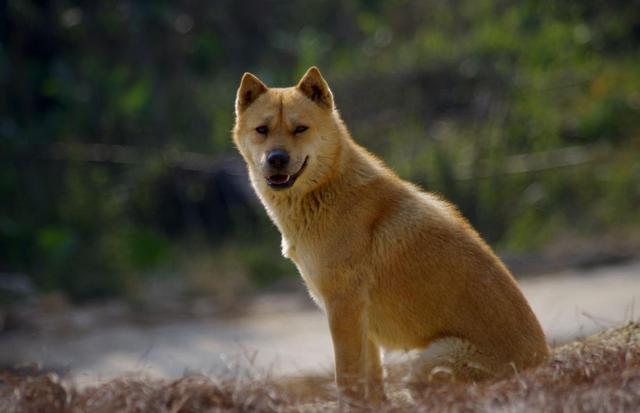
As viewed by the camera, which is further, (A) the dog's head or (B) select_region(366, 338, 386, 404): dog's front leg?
(A) the dog's head

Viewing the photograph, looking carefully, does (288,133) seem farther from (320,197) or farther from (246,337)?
(246,337)

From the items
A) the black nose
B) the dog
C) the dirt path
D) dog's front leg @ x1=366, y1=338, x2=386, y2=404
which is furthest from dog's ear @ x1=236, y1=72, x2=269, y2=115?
the dirt path

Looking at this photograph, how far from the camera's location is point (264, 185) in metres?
5.43

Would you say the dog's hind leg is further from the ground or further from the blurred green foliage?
the blurred green foliage

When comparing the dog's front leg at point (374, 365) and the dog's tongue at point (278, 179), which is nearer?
the dog's front leg at point (374, 365)

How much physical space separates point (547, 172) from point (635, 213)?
44.0 inches

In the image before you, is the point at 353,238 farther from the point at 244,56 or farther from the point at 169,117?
the point at 244,56

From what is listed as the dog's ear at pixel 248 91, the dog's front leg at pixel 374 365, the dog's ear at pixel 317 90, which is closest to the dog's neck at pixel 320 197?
the dog's ear at pixel 317 90

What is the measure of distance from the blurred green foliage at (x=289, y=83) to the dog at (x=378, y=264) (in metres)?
5.30

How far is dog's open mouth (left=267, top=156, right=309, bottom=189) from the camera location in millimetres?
5262

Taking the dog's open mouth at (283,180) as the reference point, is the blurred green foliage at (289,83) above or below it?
above

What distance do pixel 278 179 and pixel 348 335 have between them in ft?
3.02

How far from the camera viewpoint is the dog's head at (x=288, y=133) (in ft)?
17.3

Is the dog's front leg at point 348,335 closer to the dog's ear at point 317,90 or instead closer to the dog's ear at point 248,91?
the dog's ear at point 317,90
